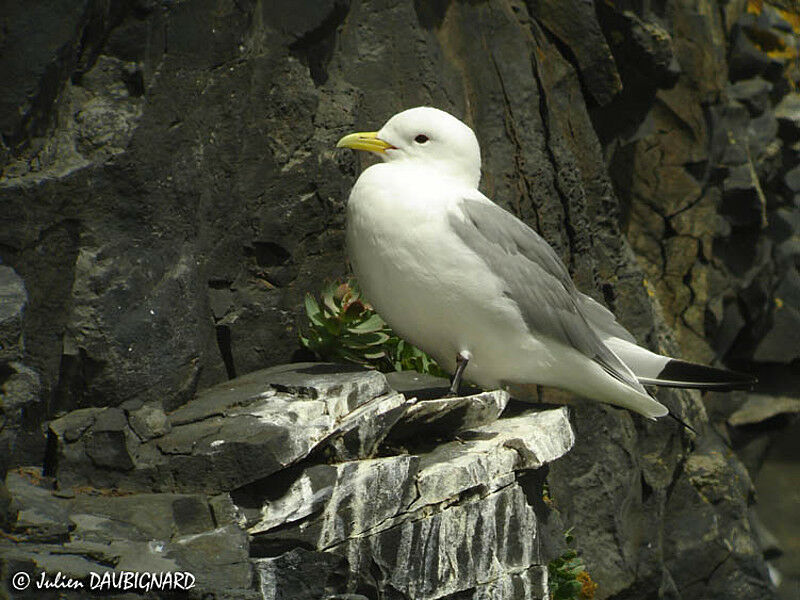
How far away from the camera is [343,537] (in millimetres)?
3602

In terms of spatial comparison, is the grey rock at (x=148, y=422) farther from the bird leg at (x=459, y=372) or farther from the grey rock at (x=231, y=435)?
the bird leg at (x=459, y=372)

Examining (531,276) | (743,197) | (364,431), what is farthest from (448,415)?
(743,197)

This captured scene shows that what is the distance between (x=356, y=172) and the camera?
5199mm

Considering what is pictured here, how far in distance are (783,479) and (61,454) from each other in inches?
286

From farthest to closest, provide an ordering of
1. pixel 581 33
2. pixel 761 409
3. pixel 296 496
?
1. pixel 761 409
2. pixel 581 33
3. pixel 296 496

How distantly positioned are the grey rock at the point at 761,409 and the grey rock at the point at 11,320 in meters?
7.05

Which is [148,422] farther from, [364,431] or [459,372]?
[459,372]

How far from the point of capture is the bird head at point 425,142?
4.41 meters

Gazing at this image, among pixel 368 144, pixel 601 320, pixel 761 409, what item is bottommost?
pixel 761 409

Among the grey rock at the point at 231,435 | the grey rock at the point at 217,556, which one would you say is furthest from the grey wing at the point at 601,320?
the grey rock at the point at 217,556

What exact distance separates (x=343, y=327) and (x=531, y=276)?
905mm

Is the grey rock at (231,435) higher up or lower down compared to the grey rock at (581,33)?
lower down

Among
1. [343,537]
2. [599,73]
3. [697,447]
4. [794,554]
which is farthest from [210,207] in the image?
[794,554]

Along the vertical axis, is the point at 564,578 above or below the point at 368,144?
below
